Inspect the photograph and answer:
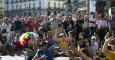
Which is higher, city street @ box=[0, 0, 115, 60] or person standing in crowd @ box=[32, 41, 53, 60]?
person standing in crowd @ box=[32, 41, 53, 60]

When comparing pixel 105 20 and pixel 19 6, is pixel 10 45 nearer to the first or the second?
pixel 105 20

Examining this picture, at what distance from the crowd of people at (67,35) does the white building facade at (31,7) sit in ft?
234

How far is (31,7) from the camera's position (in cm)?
10100

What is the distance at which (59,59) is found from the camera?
15.1 meters

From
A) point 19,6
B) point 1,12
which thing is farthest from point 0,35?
point 19,6

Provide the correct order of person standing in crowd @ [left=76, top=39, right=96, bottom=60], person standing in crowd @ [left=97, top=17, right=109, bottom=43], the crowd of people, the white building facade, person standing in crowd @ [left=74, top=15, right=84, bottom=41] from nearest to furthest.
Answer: person standing in crowd @ [left=76, top=39, right=96, bottom=60]
the crowd of people
person standing in crowd @ [left=97, top=17, right=109, bottom=43]
person standing in crowd @ [left=74, top=15, right=84, bottom=41]
the white building facade

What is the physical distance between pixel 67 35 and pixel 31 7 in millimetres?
83384

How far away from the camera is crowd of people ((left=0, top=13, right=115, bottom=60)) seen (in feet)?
34.1

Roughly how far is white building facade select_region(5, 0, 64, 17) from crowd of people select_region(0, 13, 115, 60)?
71.2m

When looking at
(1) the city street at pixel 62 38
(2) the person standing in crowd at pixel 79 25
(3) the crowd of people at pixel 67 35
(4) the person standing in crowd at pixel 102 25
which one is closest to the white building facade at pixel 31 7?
(1) the city street at pixel 62 38

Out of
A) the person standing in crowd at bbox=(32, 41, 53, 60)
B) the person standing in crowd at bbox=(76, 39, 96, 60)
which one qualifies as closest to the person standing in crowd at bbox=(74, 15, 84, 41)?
the person standing in crowd at bbox=(76, 39, 96, 60)

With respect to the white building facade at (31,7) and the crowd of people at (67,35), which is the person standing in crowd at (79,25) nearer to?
the crowd of people at (67,35)

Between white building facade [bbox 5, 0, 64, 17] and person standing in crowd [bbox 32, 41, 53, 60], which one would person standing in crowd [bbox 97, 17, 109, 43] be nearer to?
person standing in crowd [bbox 32, 41, 53, 60]

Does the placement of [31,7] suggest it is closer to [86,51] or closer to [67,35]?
[67,35]
